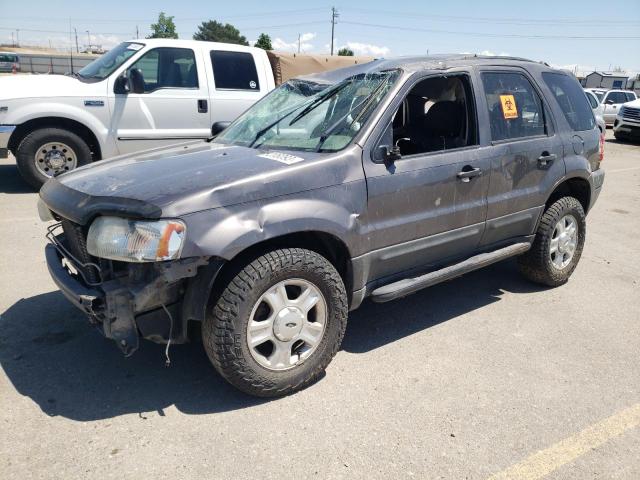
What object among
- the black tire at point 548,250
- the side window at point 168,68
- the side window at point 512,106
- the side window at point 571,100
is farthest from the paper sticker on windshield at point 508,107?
the side window at point 168,68

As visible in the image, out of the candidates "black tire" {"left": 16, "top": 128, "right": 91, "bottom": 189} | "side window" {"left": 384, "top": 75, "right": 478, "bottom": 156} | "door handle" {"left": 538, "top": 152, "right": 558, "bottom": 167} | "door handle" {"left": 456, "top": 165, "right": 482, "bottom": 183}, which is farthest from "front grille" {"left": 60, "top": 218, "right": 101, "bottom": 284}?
"black tire" {"left": 16, "top": 128, "right": 91, "bottom": 189}

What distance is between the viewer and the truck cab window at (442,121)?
3822mm

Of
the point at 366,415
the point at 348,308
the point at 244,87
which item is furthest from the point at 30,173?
the point at 366,415

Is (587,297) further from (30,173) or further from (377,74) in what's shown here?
(30,173)

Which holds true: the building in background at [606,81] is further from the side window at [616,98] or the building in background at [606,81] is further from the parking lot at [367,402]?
the parking lot at [367,402]

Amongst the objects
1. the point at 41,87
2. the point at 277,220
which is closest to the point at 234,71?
the point at 41,87

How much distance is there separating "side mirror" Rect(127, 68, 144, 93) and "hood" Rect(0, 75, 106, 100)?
413mm

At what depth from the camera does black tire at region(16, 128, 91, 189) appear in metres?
7.01

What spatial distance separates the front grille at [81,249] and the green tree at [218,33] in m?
75.1

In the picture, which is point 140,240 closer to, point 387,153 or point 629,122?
point 387,153

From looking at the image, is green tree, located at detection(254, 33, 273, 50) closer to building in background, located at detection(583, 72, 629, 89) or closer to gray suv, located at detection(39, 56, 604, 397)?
building in background, located at detection(583, 72, 629, 89)

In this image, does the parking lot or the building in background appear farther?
the building in background

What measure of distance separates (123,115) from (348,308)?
5.42 metres

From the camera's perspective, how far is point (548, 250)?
177 inches
